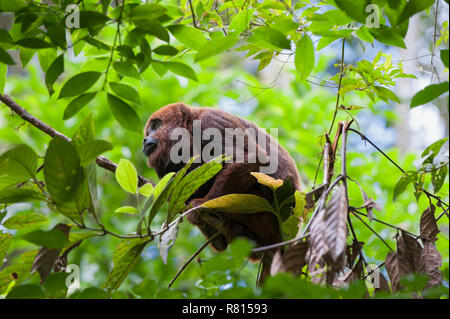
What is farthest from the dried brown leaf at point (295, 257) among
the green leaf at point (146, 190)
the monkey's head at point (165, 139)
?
the monkey's head at point (165, 139)

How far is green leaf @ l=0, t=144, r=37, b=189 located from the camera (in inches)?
45.8

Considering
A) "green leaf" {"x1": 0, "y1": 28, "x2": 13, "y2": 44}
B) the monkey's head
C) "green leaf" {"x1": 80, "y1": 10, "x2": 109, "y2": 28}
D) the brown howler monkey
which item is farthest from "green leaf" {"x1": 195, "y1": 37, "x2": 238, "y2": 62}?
the monkey's head

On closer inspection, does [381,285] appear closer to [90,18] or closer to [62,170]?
[62,170]

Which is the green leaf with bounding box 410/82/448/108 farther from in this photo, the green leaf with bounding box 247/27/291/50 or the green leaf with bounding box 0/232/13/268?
the green leaf with bounding box 0/232/13/268

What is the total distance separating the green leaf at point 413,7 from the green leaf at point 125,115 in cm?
98

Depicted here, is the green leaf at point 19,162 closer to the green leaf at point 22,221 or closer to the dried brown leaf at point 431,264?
the green leaf at point 22,221

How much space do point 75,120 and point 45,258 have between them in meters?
4.29

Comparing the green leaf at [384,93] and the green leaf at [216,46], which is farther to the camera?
the green leaf at [384,93]

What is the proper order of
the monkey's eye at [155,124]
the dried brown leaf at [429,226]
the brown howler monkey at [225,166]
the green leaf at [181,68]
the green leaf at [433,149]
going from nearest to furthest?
the green leaf at [433,149] < the dried brown leaf at [429,226] < the green leaf at [181,68] < the brown howler monkey at [225,166] < the monkey's eye at [155,124]

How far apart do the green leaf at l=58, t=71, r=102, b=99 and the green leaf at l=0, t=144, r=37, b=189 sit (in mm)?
380

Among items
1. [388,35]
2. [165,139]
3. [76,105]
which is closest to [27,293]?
[76,105]

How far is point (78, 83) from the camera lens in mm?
1540

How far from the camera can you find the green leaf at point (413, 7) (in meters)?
1.11
